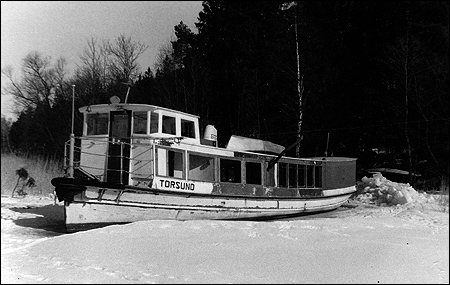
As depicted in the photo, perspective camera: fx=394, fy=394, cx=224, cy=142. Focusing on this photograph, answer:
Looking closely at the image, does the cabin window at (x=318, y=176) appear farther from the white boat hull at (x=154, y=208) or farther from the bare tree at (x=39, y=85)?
the bare tree at (x=39, y=85)

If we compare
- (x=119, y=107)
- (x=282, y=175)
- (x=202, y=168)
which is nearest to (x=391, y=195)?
(x=282, y=175)

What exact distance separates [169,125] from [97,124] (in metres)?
1.66

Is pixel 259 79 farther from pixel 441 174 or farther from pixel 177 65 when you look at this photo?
pixel 441 174

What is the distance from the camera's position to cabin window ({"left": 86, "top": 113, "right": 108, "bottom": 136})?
9062mm

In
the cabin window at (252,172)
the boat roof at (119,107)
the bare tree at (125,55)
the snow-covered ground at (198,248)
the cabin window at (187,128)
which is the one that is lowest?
the snow-covered ground at (198,248)

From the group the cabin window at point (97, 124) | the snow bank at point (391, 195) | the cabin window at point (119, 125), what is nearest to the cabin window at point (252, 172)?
the cabin window at point (119, 125)

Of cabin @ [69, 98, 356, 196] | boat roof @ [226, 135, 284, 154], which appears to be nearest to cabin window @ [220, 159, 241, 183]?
cabin @ [69, 98, 356, 196]

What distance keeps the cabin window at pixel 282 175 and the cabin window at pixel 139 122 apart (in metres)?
4.39

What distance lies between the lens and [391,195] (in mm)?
12711

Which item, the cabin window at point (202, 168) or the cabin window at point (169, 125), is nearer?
the cabin window at point (169, 125)

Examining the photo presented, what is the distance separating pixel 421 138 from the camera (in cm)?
1563

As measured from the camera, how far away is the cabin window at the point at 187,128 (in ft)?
31.1

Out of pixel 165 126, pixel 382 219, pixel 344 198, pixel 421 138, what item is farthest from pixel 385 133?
pixel 165 126

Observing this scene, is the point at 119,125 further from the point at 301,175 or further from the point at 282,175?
the point at 301,175
